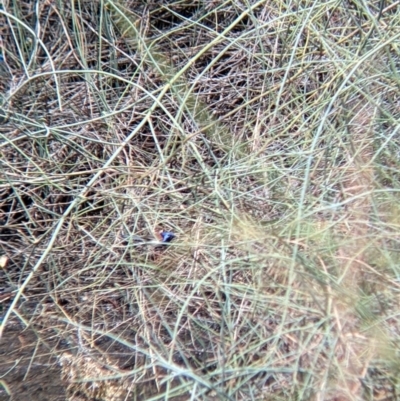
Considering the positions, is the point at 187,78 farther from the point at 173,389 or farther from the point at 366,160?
the point at 173,389

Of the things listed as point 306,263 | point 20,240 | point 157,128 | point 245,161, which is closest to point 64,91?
point 157,128

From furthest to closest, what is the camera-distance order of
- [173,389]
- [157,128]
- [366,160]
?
[157,128] < [366,160] < [173,389]

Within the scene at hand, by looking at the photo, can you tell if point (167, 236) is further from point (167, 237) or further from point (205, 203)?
point (205, 203)

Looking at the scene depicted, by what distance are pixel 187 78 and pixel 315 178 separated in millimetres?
741

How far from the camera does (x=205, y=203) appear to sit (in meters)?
1.96

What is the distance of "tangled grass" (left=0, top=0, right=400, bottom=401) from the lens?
1535 mm

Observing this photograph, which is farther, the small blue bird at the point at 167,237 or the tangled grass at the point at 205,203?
the small blue bird at the point at 167,237

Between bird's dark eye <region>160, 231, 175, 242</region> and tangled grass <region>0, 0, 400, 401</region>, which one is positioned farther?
bird's dark eye <region>160, 231, 175, 242</region>

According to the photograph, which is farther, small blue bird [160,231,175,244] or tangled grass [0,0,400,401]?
small blue bird [160,231,175,244]

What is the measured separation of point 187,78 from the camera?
7.98ft

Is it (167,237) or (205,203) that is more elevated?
(205,203)

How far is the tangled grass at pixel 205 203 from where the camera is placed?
1.54 m

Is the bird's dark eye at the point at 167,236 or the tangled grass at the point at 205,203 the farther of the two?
the bird's dark eye at the point at 167,236

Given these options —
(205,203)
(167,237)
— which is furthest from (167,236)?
(205,203)
